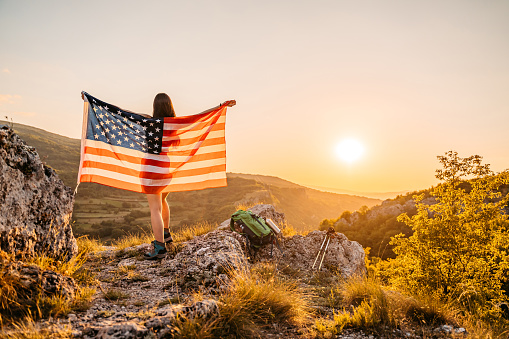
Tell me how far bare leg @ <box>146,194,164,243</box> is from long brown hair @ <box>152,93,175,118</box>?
6.00 feet

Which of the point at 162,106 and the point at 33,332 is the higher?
the point at 162,106

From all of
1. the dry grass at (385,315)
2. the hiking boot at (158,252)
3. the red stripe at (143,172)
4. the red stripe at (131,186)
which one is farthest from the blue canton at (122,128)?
the dry grass at (385,315)

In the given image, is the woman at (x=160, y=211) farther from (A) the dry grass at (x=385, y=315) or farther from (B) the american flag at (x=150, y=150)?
(A) the dry grass at (x=385, y=315)

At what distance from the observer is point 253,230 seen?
703 cm

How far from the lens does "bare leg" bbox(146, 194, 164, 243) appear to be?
529 cm

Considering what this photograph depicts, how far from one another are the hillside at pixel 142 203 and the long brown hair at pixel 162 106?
46.8 feet

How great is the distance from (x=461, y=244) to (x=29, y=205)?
301 inches

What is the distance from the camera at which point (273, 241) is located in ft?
24.3

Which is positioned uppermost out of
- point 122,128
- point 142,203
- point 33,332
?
point 122,128

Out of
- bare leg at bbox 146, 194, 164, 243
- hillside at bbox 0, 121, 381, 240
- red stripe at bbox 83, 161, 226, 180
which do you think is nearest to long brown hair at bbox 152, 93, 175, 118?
red stripe at bbox 83, 161, 226, 180

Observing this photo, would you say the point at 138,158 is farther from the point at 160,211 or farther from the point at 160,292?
the point at 160,292

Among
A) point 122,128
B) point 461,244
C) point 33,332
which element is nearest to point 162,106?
point 122,128

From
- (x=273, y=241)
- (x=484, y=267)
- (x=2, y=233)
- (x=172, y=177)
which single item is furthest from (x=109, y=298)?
(x=484, y=267)

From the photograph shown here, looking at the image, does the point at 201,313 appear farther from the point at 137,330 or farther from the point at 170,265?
the point at 170,265
